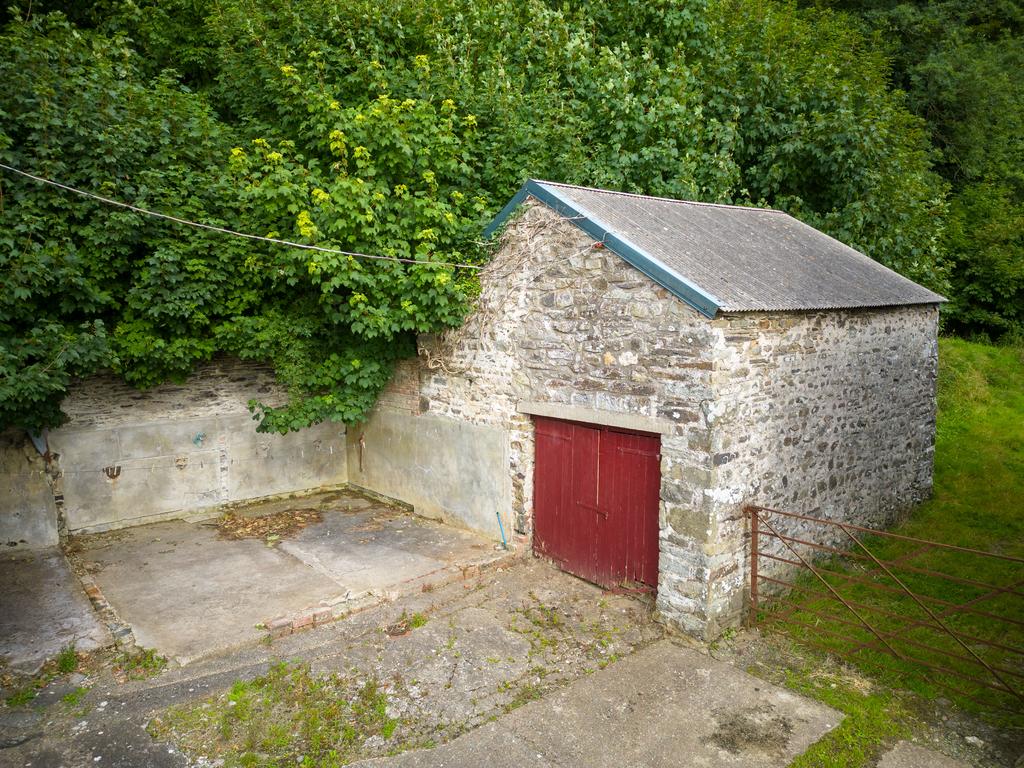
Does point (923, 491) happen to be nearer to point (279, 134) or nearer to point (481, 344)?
point (481, 344)

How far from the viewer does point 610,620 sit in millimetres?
7387

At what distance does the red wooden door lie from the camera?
753 centimetres

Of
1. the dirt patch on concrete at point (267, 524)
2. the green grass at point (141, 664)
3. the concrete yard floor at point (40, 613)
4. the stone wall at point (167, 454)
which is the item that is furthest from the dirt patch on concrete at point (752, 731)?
the stone wall at point (167, 454)

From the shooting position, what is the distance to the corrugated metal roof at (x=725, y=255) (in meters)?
6.95

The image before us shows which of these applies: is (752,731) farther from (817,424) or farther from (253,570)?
(253,570)

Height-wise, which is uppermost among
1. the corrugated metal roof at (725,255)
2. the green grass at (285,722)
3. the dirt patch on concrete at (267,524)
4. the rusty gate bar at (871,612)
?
the corrugated metal roof at (725,255)

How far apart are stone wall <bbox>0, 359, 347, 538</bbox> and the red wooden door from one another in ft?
17.4

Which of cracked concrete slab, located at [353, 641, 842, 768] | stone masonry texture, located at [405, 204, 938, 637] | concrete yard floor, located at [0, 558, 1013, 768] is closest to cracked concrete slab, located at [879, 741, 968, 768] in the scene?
concrete yard floor, located at [0, 558, 1013, 768]

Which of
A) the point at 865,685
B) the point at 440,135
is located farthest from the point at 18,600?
the point at 865,685

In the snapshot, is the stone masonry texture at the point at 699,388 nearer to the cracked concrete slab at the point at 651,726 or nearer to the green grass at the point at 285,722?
the cracked concrete slab at the point at 651,726

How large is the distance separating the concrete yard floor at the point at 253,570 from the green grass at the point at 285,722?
3.13 ft

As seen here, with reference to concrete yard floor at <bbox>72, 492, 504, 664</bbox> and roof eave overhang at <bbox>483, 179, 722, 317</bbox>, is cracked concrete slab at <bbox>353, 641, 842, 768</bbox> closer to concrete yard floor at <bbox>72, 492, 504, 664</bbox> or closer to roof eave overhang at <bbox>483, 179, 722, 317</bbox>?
concrete yard floor at <bbox>72, 492, 504, 664</bbox>

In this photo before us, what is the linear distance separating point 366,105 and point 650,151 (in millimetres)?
5113

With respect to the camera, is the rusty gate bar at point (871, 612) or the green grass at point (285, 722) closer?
the green grass at point (285, 722)
